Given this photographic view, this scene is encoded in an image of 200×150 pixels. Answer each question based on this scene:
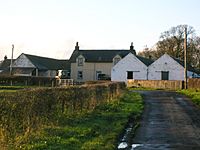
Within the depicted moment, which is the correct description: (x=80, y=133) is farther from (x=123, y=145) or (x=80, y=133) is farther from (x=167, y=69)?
(x=167, y=69)

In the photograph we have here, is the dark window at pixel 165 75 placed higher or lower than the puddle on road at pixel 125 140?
higher

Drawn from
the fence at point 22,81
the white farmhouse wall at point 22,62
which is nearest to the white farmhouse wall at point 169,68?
the fence at point 22,81

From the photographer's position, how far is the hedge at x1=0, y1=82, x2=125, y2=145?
10859 millimetres

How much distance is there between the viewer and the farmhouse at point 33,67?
8569 centimetres

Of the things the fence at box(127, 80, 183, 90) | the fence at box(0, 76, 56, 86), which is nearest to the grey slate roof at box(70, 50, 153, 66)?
the fence at box(127, 80, 183, 90)

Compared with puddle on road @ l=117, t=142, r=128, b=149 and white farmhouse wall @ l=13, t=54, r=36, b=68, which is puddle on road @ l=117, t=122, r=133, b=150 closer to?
puddle on road @ l=117, t=142, r=128, b=149

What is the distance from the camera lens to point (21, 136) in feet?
38.6

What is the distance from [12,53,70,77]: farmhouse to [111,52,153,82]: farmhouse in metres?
19.7

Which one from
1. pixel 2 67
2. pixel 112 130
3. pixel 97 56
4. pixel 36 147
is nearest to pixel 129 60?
pixel 97 56

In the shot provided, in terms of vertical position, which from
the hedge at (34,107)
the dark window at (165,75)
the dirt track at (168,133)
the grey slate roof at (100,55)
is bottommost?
the dirt track at (168,133)

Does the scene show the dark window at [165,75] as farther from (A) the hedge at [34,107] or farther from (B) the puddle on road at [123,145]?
(B) the puddle on road at [123,145]

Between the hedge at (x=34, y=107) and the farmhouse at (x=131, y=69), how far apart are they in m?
52.3

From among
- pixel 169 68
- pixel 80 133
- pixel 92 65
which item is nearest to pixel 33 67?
pixel 92 65

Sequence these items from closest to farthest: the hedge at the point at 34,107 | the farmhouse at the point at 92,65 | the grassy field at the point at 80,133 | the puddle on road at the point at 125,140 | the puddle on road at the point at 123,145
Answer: the hedge at the point at 34,107
the grassy field at the point at 80,133
the puddle on road at the point at 123,145
the puddle on road at the point at 125,140
the farmhouse at the point at 92,65
